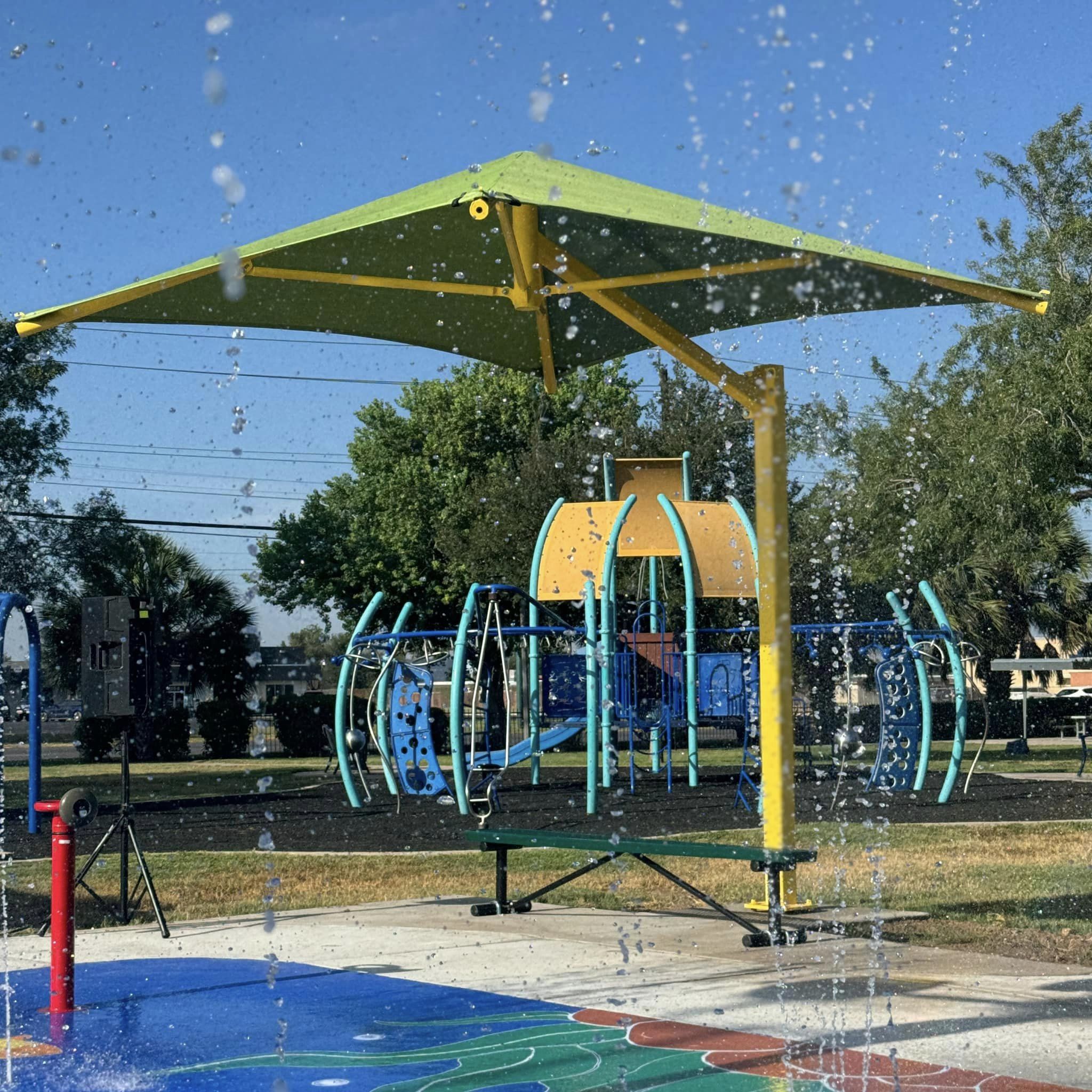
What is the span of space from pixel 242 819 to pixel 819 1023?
41.1 feet

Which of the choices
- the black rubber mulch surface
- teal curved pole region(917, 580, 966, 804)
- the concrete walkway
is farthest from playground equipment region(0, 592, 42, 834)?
teal curved pole region(917, 580, 966, 804)

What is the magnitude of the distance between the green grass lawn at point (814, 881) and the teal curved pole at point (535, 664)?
2882mm

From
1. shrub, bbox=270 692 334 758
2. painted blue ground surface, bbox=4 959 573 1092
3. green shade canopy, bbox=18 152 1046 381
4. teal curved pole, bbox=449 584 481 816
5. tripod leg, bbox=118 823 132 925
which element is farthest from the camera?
shrub, bbox=270 692 334 758

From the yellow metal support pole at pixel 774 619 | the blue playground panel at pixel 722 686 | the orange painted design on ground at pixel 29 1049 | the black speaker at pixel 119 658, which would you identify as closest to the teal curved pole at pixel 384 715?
the blue playground panel at pixel 722 686

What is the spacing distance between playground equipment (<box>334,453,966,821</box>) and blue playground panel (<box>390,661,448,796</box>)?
0.06 feet

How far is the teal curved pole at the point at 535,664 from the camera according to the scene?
16.3 m

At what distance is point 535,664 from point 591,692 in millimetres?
2257

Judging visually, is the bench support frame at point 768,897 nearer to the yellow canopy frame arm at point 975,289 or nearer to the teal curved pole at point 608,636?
the yellow canopy frame arm at point 975,289

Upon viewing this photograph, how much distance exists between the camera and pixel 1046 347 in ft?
73.3

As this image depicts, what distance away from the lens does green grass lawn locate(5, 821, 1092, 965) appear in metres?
8.41

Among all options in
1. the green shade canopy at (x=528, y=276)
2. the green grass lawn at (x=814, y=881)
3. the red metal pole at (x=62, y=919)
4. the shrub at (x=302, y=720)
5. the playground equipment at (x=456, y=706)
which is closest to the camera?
the red metal pole at (x=62, y=919)

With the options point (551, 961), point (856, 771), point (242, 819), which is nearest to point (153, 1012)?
point (551, 961)

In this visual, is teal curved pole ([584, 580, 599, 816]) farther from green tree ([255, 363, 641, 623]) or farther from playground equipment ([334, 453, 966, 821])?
green tree ([255, 363, 641, 623])

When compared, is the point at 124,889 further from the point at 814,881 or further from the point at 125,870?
the point at 814,881
